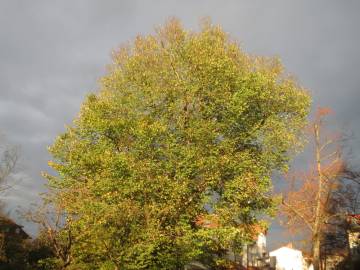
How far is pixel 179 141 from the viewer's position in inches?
1372

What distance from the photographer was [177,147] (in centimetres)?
3331

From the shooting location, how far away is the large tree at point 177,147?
30.7m

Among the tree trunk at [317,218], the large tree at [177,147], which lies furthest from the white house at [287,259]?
the large tree at [177,147]

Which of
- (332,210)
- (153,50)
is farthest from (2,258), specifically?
(332,210)

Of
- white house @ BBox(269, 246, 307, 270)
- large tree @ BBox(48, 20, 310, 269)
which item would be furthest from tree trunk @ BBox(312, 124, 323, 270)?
white house @ BBox(269, 246, 307, 270)

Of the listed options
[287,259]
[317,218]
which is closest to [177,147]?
[317,218]

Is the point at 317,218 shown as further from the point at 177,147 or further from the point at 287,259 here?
the point at 287,259

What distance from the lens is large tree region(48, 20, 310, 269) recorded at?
30703 mm

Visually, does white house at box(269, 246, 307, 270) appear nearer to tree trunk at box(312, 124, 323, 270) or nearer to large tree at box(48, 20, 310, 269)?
tree trunk at box(312, 124, 323, 270)

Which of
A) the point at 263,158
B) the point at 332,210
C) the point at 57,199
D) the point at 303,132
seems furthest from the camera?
the point at 332,210

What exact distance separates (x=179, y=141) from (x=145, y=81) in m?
6.46

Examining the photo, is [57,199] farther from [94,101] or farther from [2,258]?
[2,258]

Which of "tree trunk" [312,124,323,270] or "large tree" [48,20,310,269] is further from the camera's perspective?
"tree trunk" [312,124,323,270]

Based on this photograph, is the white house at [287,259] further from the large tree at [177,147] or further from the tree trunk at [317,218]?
the large tree at [177,147]
